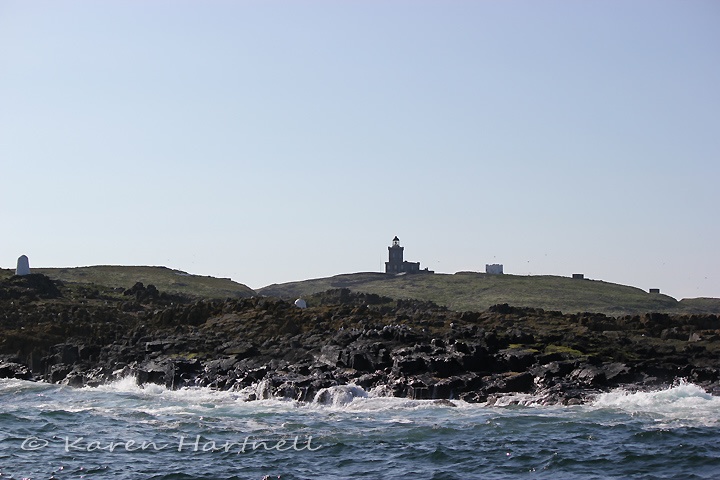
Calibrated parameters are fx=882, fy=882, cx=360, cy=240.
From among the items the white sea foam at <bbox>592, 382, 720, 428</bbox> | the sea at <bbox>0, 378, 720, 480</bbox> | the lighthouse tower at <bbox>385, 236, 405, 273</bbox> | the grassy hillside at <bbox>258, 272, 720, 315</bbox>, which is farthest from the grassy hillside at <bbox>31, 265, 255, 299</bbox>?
the white sea foam at <bbox>592, 382, 720, 428</bbox>

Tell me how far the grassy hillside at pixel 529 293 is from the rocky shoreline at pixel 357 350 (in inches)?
1481

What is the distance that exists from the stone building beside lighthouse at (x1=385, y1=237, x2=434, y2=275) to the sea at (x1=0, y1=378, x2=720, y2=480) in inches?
4058

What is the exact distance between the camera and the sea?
2630 cm

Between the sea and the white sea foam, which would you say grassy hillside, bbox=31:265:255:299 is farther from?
the white sea foam

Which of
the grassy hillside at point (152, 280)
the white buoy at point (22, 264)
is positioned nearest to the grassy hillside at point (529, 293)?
the grassy hillside at point (152, 280)

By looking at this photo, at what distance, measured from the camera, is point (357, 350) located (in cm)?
4438

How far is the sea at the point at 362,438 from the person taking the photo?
26.3m

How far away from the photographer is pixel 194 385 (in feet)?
146

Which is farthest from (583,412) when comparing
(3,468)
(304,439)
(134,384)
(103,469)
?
(134,384)

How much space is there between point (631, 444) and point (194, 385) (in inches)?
922

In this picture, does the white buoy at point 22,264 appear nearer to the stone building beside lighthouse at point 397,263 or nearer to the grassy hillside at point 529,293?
the grassy hillside at point 529,293

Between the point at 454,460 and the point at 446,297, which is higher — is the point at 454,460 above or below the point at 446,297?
below

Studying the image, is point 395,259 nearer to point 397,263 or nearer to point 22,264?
point 397,263

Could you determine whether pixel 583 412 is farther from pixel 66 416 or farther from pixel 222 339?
pixel 222 339
